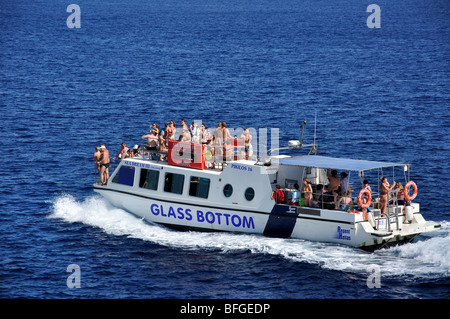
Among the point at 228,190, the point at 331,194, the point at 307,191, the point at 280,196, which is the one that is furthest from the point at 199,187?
Result: the point at 331,194

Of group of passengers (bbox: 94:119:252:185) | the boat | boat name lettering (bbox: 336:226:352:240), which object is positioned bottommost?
boat name lettering (bbox: 336:226:352:240)

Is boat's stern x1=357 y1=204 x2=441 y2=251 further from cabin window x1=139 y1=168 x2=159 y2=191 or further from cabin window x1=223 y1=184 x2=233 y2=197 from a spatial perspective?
cabin window x1=139 y1=168 x2=159 y2=191

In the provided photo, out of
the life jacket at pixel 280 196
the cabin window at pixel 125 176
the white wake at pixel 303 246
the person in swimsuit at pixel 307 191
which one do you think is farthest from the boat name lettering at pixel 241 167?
the cabin window at pixel 125 176

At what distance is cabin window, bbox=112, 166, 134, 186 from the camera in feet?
129

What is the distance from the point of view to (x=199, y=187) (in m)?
37.3

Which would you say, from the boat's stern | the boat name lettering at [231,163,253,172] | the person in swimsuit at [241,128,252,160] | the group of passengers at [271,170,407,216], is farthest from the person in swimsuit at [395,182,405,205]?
the person in swimsuit at [241,128,252,160]

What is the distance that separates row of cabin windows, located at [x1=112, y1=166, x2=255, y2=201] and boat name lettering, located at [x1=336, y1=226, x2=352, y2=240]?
4711mm

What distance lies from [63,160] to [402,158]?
25.7 m

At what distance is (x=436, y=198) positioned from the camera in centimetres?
4434

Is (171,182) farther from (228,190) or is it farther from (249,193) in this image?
(249,193)

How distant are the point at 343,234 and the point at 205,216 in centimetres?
740

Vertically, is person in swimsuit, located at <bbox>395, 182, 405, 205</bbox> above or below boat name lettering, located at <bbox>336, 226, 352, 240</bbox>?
above
